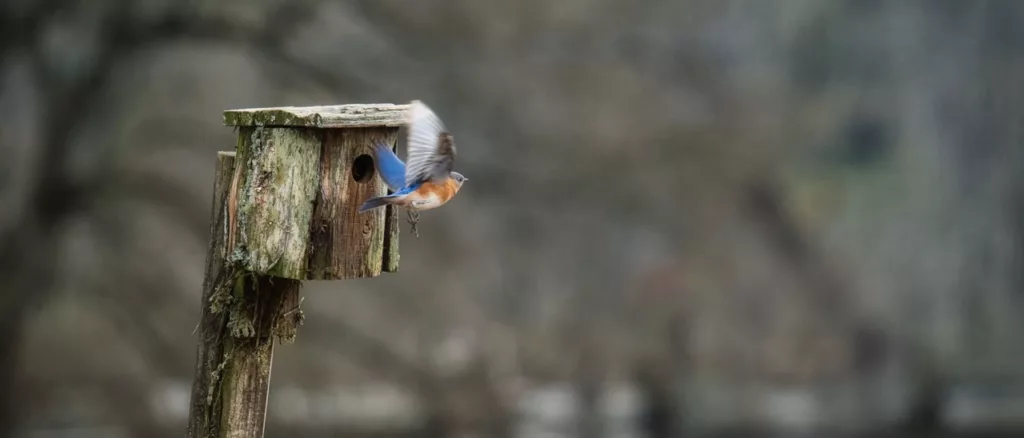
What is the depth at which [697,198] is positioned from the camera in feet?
33.9

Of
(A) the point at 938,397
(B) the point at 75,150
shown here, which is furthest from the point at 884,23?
(B) the point at 75,150

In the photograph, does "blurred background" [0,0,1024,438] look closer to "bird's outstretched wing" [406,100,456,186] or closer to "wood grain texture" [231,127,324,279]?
"wood grain texture" [231,127,324,279]

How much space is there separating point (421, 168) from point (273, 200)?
0.41 meters

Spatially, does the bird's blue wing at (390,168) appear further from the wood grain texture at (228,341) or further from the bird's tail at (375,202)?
the wood grain texture at (228,341)

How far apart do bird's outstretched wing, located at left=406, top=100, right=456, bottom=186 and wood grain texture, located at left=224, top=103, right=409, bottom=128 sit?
0.56ft

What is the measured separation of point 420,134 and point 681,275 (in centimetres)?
844

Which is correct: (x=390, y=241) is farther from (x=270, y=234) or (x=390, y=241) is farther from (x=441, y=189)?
(x=270, y=234)

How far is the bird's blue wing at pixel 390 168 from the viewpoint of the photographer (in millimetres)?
2986

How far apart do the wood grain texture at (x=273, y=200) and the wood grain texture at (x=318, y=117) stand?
37mm

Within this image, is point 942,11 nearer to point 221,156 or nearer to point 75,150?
point 75,150

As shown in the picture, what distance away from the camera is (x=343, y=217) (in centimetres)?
303

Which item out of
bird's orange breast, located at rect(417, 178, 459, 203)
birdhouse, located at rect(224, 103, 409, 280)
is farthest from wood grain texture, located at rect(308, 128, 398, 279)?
bird's orange breast, located at rect(417, 178, 459, 203)

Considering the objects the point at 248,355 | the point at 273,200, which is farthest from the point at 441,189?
the point at 248,355

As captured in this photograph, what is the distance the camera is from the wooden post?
2.92 m
